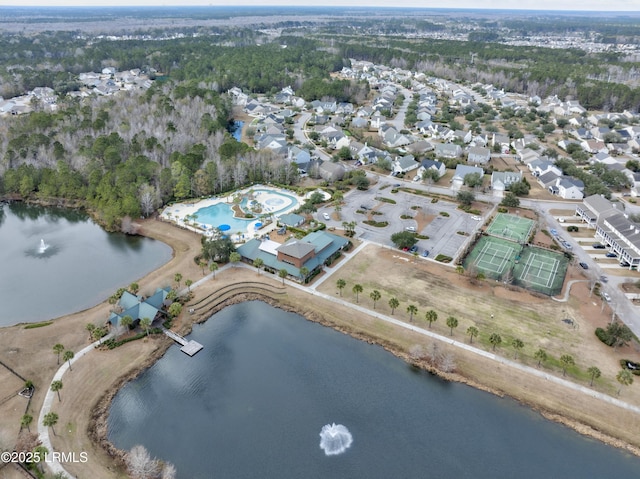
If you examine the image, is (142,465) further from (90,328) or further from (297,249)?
(297,249)

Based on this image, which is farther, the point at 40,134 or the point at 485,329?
the point at 40,134

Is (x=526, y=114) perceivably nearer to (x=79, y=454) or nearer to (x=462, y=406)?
(x=462, y=406)

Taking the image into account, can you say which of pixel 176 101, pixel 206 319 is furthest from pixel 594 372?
pixel 176 101

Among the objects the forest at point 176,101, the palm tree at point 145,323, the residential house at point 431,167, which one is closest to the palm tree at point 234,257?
the palm tree at point 145,323

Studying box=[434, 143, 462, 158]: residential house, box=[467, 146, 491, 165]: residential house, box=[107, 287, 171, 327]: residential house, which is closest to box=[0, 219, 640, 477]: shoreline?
box=[107, 287, 171, 327]: residential house

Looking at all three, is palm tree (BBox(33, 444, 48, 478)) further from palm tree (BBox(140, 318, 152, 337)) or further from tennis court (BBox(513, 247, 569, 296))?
tennis court (BBox(513, 247, 569, 296))

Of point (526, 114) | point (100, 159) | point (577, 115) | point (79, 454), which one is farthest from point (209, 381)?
point (577, 115)

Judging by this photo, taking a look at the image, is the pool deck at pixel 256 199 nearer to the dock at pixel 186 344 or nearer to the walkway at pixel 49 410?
the dock at pixel 186 344
